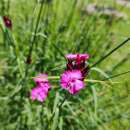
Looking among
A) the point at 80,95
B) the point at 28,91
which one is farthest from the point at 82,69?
the point at 80,95

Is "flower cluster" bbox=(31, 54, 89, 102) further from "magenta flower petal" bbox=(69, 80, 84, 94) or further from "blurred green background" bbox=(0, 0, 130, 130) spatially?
"blurred green background" bbox=(0, 0, 130, 130)

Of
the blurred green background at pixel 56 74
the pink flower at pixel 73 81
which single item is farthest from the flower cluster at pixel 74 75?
the blurred green background at pixel 56 74

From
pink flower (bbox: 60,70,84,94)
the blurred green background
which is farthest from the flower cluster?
the blurred green background

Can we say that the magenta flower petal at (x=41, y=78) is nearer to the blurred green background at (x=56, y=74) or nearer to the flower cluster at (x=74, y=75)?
the flower cluster at (x=74, y=75)

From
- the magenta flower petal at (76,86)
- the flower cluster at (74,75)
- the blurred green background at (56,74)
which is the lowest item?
the magenta flower petal at (76,86)

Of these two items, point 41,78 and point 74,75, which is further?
point 41,78

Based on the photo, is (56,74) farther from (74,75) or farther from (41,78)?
(74,75)

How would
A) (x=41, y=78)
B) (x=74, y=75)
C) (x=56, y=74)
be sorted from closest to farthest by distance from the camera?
(x=74, y=75) → (x=41, y=78) → (x=56, y=74)

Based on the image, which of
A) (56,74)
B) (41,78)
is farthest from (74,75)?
(56,74)
